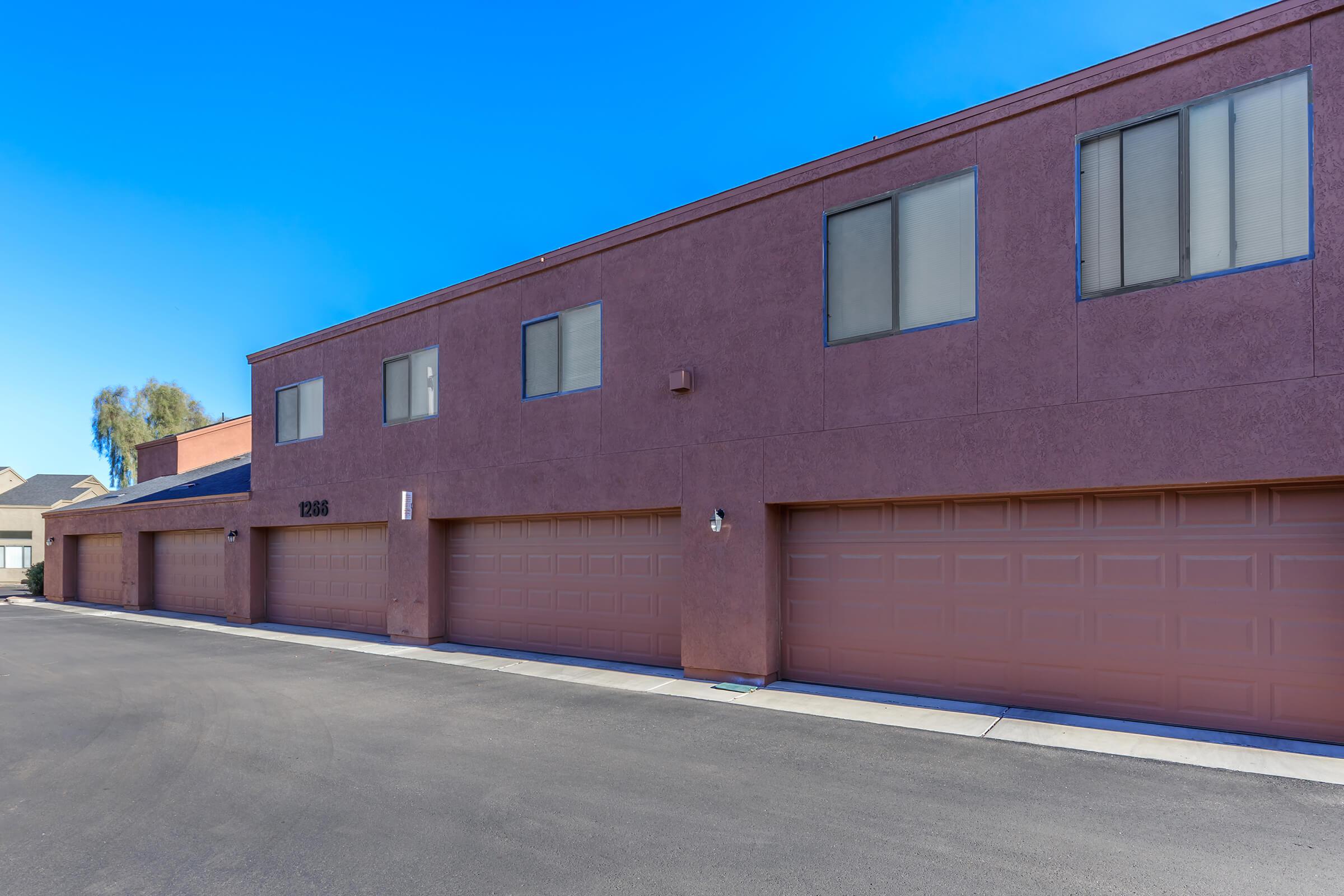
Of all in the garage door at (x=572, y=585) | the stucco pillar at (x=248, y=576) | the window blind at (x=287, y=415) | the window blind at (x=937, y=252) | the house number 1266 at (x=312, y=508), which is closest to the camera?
the window blind at (x=937, y=252)

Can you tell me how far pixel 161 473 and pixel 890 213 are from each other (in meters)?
32.9

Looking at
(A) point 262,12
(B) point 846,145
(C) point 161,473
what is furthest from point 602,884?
(C) point 161,473

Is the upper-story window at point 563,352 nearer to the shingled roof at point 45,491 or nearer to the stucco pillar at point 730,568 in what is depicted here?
the stucco pillar at point 730,568

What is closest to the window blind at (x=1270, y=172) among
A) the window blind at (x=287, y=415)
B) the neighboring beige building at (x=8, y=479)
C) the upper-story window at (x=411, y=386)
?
the upper-story window at (x=411, y=386)

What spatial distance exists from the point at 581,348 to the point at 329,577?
9.08 meters

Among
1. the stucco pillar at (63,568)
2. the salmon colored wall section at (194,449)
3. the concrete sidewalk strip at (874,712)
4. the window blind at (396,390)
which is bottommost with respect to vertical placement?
the stucco pillar at (63,568)

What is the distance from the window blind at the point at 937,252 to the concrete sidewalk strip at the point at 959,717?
438 centimetres

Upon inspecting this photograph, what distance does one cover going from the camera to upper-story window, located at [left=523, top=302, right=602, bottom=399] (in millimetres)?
11945

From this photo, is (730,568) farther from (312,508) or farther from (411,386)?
(312,508)

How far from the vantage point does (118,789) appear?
600 cm

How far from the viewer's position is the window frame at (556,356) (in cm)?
1180

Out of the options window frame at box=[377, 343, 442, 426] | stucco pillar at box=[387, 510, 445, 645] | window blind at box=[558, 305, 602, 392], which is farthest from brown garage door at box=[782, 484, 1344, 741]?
window frame at box=[377, 343, 442, 426]

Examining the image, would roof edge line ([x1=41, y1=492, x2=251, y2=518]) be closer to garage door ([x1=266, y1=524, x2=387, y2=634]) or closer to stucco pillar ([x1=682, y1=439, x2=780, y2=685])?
garage door ([x1=266, y1=524, x2=387, y2=634])

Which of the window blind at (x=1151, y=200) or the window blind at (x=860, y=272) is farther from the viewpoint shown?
the window blind at (x=860, y=272)
